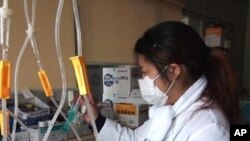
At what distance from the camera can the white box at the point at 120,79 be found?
1.49 metres

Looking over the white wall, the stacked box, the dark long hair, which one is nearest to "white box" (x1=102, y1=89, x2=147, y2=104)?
the stacked box

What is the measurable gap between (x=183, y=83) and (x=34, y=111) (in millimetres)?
576

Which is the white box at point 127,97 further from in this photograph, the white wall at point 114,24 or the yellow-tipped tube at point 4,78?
the yellow-tipped tube at point 4,78

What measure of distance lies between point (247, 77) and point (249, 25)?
61 centimetres

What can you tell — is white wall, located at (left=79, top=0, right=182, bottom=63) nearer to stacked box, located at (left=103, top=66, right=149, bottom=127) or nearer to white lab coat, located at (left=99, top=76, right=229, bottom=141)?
stacked box, located at (left=103, top=66, right=149, bottom=127)

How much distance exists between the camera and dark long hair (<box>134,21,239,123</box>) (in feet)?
3.07

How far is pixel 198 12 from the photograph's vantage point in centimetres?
246

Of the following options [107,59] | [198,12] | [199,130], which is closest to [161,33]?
[199,130]

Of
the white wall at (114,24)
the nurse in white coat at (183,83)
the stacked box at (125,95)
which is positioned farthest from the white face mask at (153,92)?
the white wall at (114,24)

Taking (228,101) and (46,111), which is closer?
(228,101)

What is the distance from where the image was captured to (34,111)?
3.58ft

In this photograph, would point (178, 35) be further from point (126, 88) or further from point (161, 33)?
point (126, 88)

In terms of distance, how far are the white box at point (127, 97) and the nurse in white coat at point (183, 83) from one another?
1.32 feet

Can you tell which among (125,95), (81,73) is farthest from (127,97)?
(81,73)
